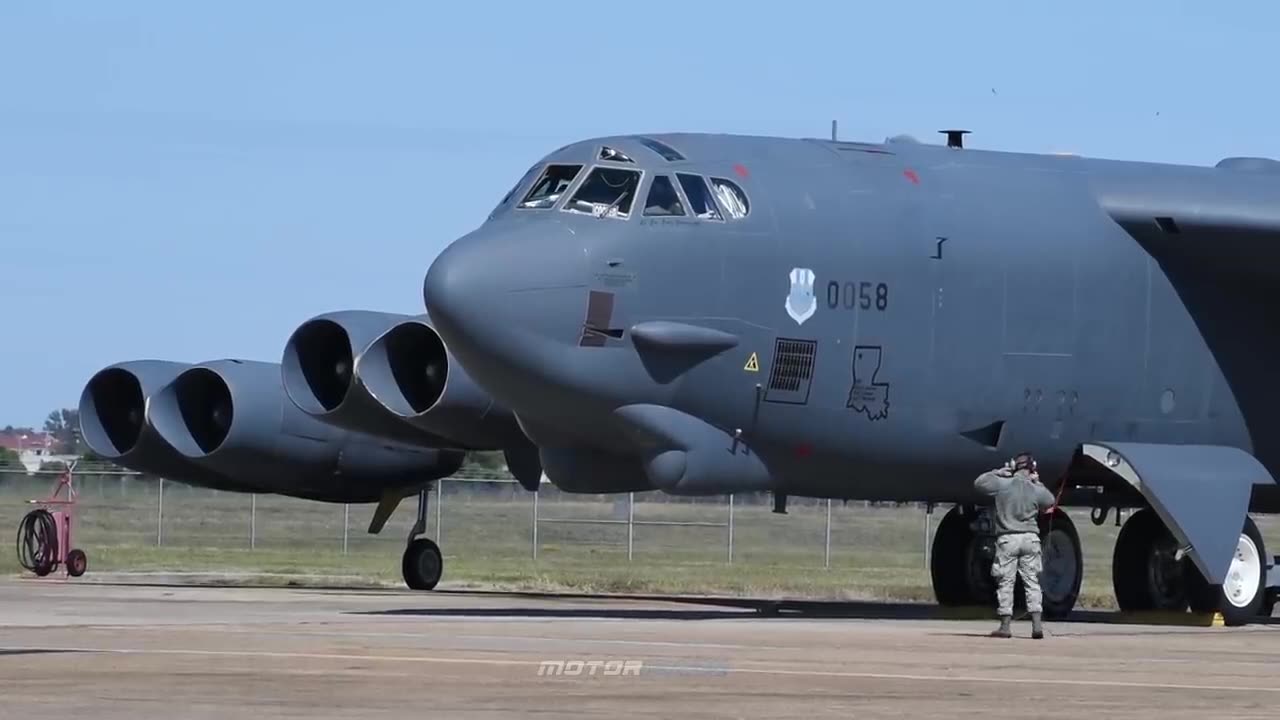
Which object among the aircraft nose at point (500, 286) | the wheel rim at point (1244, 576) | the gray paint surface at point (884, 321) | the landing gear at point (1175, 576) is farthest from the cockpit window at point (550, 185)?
the wheel rim at point (1244, 576)

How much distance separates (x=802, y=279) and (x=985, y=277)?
199 centimetres

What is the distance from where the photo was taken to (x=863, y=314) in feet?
70.7

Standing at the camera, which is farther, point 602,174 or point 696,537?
point 696,537

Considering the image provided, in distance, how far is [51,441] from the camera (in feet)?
280

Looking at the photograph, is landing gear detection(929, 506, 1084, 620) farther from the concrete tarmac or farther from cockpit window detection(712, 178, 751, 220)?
cockpit window detection(712, 178, 751, 220)

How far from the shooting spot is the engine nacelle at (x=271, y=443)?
2950cm

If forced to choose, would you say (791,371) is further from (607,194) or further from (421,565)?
(421,565)

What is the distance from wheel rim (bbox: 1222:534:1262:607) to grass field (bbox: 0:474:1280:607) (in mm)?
7860

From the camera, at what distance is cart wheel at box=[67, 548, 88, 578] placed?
102 feet

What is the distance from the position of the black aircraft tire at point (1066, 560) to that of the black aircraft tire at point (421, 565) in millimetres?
8517

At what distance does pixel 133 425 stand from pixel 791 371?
1281 cm

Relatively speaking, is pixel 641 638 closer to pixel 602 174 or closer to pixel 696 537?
pixel 602 174

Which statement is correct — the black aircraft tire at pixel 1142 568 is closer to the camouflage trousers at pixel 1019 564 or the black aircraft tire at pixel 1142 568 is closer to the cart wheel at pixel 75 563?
the camouflage trousers at pixel 1019 564

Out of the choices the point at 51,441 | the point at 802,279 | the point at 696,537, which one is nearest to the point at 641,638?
the point at 802,279
